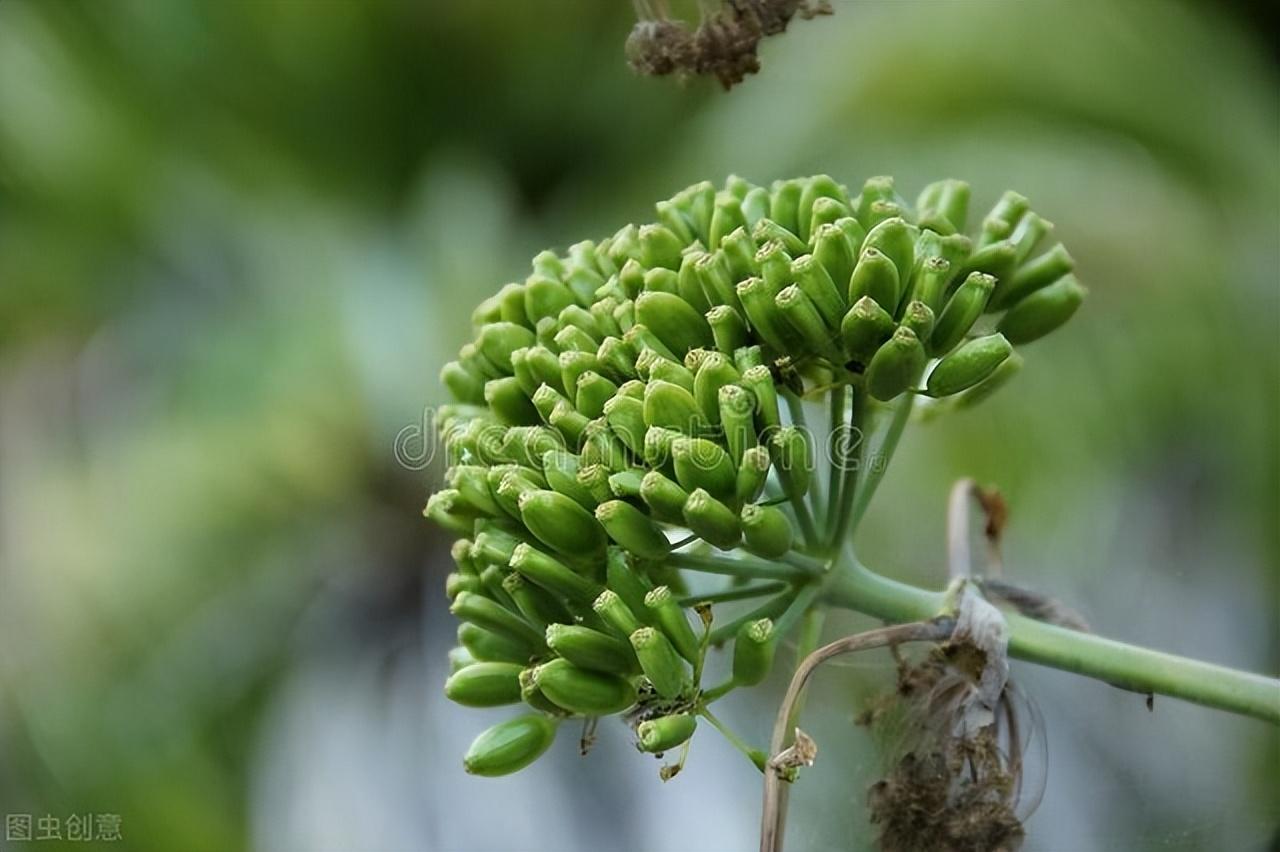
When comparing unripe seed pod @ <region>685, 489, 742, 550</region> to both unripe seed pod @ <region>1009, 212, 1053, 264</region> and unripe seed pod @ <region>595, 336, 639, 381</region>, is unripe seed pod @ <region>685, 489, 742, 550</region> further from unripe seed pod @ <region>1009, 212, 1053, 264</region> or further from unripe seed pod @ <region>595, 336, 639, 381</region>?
unripe seed pod @ <region>1009, 212, 1053, 264</region>

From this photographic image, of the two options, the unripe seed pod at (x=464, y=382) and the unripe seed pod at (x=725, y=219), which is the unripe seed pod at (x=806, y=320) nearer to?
the unripe seed pod at (x=725, y=219)

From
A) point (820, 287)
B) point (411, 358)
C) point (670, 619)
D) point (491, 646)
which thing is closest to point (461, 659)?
point (491, 646)

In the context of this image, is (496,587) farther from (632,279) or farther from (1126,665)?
(1126,665)

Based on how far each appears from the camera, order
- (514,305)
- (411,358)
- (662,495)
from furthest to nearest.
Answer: (411,358), (514,305), (662,495)

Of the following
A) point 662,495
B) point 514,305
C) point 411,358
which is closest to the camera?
point 662,495

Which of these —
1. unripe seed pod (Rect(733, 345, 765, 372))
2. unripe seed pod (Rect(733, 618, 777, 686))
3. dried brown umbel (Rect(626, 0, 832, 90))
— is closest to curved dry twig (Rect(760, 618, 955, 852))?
unripe seed pod (Rect(733, 618, 777, 686))

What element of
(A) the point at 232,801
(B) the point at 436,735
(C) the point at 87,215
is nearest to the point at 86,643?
(A) the point at 232,801

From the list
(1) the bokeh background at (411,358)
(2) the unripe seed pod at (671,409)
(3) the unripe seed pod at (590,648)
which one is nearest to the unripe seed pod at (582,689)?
(3) the unripe seed pod at (590,648)
